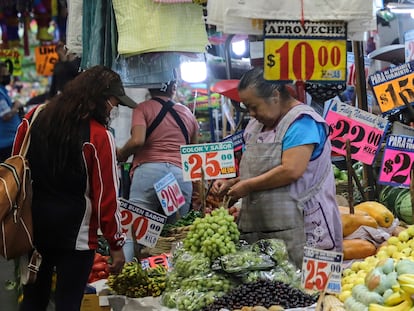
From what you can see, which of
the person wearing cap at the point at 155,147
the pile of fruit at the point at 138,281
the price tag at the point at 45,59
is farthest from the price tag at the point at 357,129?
the price tag at the point at 45,59

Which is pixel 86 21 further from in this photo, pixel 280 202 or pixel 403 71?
pixel 403 71

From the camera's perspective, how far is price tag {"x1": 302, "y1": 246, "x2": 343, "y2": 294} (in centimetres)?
335

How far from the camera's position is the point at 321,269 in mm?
3385

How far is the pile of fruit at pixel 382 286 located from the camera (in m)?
2.87

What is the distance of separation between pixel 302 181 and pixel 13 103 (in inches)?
230

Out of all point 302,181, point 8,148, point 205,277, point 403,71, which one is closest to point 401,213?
point 403,71

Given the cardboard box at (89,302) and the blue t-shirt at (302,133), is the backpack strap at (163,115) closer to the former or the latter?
A: the cardboard box at (89,302)

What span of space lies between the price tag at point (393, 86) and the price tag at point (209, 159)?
1.89m

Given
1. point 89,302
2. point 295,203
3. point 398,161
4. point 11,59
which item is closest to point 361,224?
point 398,161

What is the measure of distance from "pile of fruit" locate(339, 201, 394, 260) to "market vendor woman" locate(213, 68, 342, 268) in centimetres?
47

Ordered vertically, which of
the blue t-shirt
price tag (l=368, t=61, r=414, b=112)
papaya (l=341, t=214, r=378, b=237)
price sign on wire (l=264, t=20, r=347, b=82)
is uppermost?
price sign on wire (l=264, t=20, r=347, b=82)

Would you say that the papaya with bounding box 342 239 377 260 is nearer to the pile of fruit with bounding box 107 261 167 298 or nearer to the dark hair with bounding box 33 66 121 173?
the pile of fruit with bounding box 107 261 167 298

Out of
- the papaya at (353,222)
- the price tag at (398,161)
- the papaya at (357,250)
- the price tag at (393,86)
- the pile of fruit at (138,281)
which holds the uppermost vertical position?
the price tag at (393,86)

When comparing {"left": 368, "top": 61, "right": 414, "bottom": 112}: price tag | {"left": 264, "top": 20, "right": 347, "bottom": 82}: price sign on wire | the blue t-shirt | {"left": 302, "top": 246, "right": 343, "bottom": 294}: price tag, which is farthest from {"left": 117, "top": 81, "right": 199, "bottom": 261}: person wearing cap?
{"left": 302, "top": 246, "right": 343, "bottom": 294}: price tag
